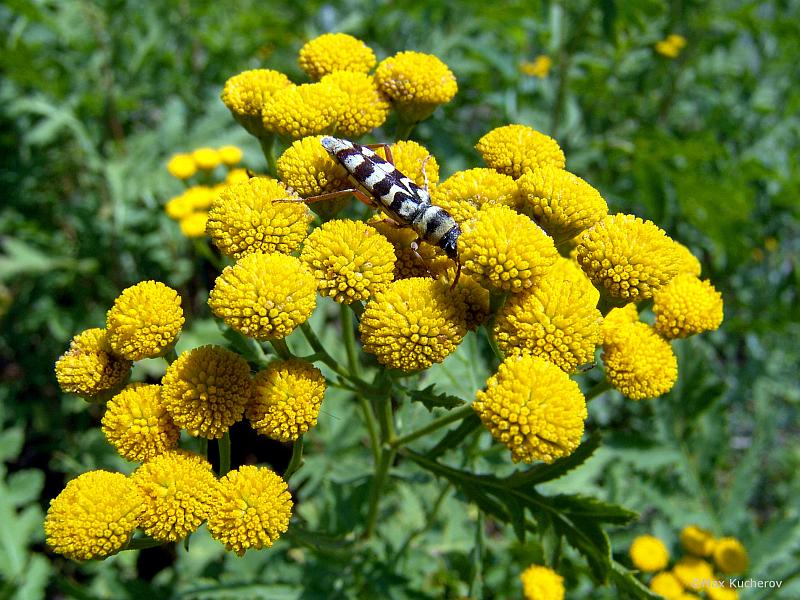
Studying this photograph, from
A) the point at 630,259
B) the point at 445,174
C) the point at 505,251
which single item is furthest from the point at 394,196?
the point at 445,174

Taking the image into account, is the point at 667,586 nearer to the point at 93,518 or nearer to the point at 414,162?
the point at 414,162

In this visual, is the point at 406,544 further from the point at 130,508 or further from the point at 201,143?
the point at 201,143

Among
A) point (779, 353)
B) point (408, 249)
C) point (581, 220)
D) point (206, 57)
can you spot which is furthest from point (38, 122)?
point (779, 353)

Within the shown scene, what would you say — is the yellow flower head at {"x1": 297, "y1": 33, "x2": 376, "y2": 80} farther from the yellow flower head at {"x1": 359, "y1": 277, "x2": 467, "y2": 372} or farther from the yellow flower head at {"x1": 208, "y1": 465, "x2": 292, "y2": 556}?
the yellow flower head at {"x1": 208, "y1": 465, "x2": 292, "y2": 556}

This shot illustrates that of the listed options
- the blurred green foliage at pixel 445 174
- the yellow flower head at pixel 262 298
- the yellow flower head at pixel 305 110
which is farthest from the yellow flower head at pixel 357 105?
the blurred green foliage at pixel 445 174

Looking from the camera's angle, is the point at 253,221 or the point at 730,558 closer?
the point at 253,221

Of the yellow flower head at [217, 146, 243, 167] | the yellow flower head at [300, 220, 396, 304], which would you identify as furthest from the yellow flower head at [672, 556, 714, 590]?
the yellow flower head at [217, 146, 243, 167]
